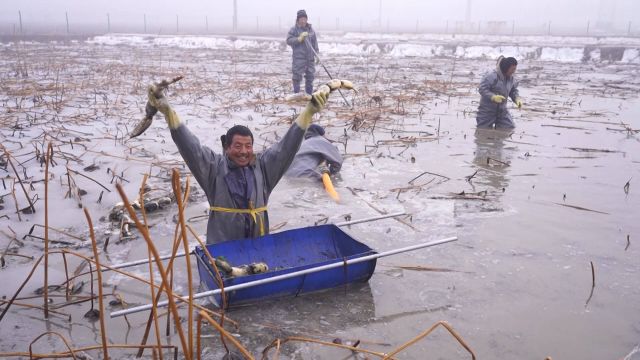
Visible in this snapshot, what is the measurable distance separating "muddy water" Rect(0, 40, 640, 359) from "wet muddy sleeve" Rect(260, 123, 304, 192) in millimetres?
→ 1030

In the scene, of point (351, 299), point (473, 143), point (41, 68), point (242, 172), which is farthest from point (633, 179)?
point (41, 68)

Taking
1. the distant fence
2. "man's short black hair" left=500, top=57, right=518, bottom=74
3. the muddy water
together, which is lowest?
the muddy water

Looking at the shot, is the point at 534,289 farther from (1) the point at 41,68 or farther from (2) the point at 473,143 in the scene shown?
(1) the point at 41,68

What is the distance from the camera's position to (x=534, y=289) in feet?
12.7

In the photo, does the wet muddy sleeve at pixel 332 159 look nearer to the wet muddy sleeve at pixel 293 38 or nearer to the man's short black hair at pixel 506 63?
the man's short black hair at pixel 506 63

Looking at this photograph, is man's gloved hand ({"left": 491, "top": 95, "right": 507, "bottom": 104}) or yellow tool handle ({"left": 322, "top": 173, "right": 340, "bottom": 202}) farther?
man's gloved hand ({"left": 491, "top": 95, "right": 507, "bottom": 104})

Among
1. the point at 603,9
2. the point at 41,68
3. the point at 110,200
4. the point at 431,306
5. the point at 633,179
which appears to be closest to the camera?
the point at 431,306

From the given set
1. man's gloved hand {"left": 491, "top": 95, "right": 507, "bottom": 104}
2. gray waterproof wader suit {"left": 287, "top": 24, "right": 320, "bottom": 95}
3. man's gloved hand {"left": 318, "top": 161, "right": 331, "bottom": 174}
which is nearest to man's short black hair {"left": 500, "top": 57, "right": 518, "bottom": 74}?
man's gloved hand {"left": 491, "top": 95, "right": 507, "bottom": 104}

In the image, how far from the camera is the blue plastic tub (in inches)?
134

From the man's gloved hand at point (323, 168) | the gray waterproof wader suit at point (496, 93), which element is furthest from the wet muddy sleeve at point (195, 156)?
the gray waterproof wader suit at point (496, 93)

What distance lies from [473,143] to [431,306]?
5.40 metres

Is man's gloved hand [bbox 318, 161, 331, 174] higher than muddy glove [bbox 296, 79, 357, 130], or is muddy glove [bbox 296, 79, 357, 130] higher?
muddy glove [bbox 296, 79, 357, 130]

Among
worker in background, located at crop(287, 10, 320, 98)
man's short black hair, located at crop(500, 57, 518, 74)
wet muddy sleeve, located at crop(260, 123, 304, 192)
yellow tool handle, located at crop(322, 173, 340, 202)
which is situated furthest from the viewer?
worker in background, located at crop(287, 10, 320, 98)

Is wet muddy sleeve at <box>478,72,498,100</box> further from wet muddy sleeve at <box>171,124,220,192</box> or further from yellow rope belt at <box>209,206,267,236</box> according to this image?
wet muddy sleeve at <box>171,124,220,192</box>
